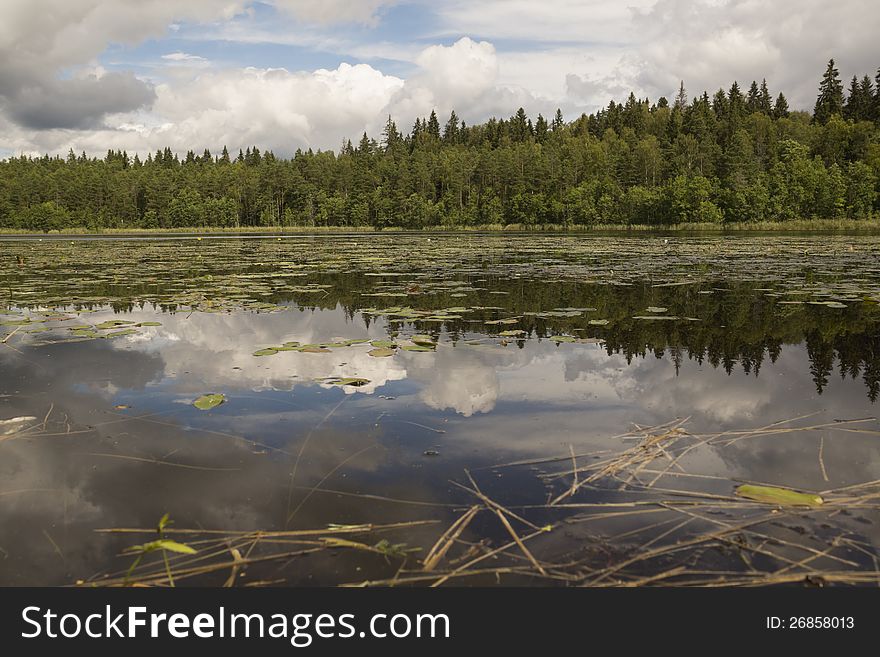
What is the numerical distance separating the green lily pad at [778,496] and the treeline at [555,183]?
85593 millimetres

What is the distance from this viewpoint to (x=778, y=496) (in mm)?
3551

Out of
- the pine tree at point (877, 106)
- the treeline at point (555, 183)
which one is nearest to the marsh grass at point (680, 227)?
the treeline at point (555, 183)

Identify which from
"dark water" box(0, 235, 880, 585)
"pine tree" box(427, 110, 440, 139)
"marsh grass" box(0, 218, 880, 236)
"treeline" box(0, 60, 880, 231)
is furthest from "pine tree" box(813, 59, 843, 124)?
"dark water" box(0, 235, 880, 585)

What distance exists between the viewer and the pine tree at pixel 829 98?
110m

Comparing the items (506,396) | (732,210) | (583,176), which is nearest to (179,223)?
(583,176)

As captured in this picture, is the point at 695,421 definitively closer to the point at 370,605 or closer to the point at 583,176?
the point at 370,605

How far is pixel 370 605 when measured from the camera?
8.92 ft

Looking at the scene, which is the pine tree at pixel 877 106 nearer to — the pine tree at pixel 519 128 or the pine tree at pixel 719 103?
the pine tree at pixel 719 103

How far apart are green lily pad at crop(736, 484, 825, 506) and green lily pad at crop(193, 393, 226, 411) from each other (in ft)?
14.8

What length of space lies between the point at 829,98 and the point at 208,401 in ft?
459

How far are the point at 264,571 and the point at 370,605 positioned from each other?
1.92 feet

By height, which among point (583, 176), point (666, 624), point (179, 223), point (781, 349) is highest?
point (583, 176)

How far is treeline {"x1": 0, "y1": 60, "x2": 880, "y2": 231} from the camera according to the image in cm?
8200

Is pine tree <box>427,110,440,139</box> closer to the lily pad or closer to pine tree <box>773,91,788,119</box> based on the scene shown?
pine tree <box>773,91,788,119</box>
